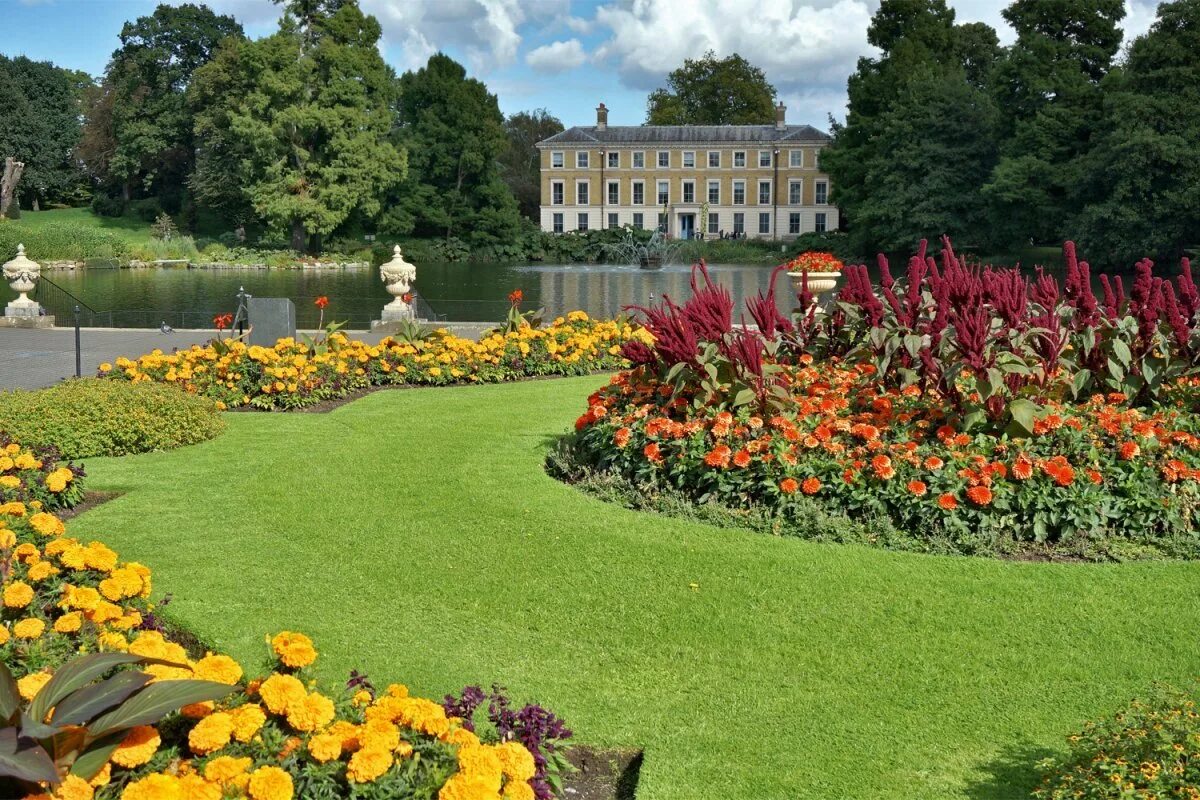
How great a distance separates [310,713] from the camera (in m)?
2.77

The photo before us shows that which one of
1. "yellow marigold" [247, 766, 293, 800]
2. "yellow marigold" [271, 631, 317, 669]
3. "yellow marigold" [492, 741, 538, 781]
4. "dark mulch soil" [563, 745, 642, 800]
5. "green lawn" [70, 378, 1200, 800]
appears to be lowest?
"dark mulch soil" [563, 745, 642, 800]

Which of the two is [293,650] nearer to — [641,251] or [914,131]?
[914,131]

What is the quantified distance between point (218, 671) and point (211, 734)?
0.94ft

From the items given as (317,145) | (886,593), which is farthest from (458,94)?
(886,593)

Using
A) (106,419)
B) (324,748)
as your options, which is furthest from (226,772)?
(106,419)

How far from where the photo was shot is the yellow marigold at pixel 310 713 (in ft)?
9.03

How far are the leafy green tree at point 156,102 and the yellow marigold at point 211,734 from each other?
2331 inches

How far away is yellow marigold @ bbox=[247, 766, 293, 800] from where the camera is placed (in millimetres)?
2463

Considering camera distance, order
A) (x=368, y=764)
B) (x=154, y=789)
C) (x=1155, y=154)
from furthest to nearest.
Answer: (x=1155, y=154) < (x=368, y=764) < (x=154, y=789)

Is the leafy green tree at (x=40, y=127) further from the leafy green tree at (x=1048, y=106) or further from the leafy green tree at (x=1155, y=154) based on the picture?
the leafy green tree at (x=1155, y=154)

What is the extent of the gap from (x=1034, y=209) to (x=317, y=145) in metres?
29.2

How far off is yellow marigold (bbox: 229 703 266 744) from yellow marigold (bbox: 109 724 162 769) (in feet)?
0.62

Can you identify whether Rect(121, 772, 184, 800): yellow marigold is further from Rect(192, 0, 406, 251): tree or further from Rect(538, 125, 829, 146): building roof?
Rect(538, 125, 829, 146): building roof

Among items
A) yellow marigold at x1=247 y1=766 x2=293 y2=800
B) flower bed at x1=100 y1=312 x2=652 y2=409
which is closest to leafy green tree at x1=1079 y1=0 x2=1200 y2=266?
flower bed at x1=100 y1=312 x2=652 y2=409
